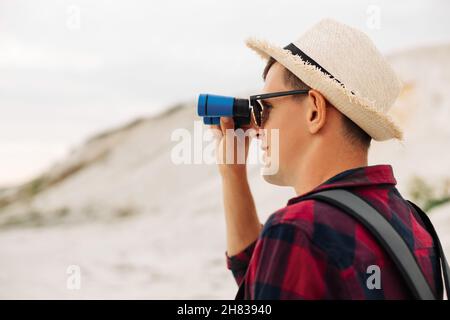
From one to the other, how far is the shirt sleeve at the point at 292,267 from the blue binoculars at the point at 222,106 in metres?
0.78

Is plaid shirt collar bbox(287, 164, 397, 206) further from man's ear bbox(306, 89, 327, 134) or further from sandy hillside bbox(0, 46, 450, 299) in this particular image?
sandy hillside bbox(0, 46, 450, 299)

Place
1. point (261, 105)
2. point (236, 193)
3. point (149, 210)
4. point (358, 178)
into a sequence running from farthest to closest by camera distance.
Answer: point (149, 210)
point (236, 193)
point (261, 105)
point (358, 178)

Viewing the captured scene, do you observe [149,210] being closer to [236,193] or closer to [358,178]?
[236,193]

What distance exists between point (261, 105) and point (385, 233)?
2.07ft

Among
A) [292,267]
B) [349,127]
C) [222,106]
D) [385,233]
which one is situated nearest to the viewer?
[292,267]

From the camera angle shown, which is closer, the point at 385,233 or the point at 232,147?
the point at 385,233

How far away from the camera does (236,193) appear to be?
88.9 inches

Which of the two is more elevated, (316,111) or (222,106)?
(222,106)

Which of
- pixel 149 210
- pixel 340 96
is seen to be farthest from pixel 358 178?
pixel 149 210

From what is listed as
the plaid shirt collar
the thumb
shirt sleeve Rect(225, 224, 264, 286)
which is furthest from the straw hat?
shirt sleeve Rect(225, 224, 264, 286)

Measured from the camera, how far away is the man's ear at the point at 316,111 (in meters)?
1.70
